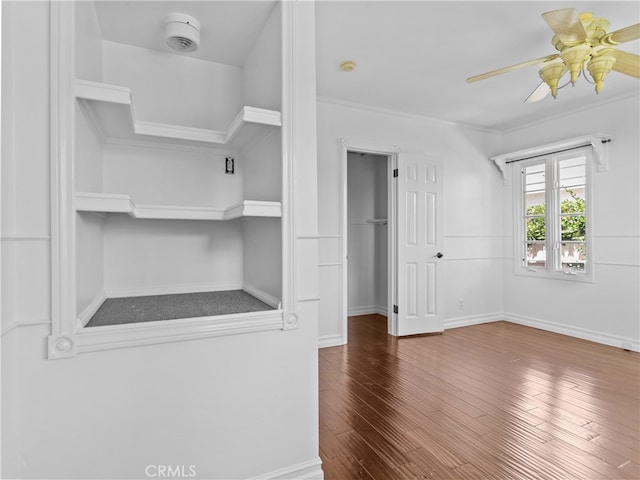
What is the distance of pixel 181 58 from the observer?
2.16m

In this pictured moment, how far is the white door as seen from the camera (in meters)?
4.03

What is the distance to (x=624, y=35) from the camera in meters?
2.02

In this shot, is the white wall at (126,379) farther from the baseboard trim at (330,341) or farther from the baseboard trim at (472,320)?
the baseboard trim at (472,320)

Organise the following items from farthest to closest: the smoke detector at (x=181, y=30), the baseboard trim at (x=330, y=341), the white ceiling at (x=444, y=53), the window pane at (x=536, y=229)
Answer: the window pane at (x=536, y=229)
the baseboard trim at (x=330, y=341)
the white ceiling at (x=444, y=53)
the smoke detector at (x=181, y=30)

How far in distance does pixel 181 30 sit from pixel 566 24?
2.14 metres

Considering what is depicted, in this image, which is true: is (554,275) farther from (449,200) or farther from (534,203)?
(449,200)

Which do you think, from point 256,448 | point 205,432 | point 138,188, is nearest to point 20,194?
point 138,188

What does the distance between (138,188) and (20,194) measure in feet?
2.90

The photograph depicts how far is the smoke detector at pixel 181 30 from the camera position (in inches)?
71.2

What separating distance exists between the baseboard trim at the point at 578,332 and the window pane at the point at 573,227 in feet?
3.47

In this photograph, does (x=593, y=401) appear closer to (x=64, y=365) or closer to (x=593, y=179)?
(x=593, y=179)

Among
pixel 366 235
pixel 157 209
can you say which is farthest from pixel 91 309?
pixel 366 235

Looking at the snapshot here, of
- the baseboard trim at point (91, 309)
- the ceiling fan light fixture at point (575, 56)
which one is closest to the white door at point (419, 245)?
the ceiling fan light fixture at point (575, 56)

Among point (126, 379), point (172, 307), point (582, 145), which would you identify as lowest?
point (126, 379)
